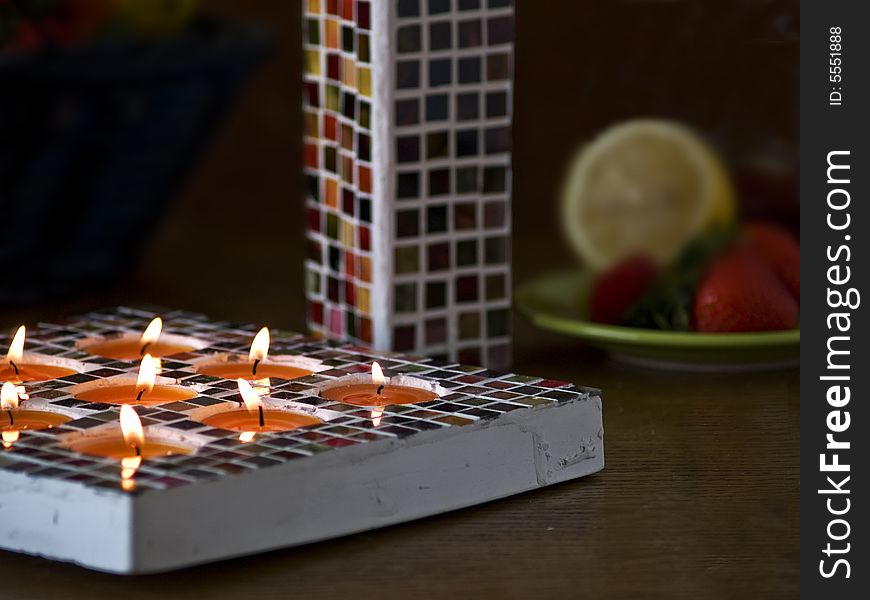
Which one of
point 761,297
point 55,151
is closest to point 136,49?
point 55,151

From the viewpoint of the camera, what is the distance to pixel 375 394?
568mm

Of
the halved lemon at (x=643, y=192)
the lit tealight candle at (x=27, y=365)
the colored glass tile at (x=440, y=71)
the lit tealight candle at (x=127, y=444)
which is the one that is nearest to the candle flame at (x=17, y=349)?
the lit tealight candle at (x=27, y=365)

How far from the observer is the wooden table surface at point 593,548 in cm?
45

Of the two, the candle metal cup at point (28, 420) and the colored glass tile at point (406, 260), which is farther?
the colored glass tile at point (406, 260)

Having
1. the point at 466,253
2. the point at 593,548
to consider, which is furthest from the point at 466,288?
the point at 593,548

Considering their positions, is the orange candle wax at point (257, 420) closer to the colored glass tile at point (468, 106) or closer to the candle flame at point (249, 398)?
the candle flame at point (249, 398)

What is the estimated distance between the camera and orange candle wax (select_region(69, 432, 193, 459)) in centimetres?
49

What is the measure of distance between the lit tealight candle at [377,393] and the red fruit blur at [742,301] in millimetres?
174

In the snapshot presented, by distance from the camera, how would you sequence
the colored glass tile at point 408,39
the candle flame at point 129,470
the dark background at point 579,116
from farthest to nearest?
the dark background at point 579,116
the colored glass tile at point 408,39
the candle flame at point 129,470

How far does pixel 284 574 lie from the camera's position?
0.45 meters

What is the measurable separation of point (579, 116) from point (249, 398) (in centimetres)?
34

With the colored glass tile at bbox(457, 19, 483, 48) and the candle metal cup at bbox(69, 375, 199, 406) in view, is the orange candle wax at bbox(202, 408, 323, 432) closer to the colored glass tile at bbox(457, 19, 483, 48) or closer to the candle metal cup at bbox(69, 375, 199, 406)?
the candle metal cup at bbox(69, 375, 199, 406)

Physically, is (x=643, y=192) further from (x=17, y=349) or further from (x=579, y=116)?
(x=17, y=349)

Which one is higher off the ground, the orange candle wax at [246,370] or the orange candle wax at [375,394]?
the orange candle wax at [246,370]
